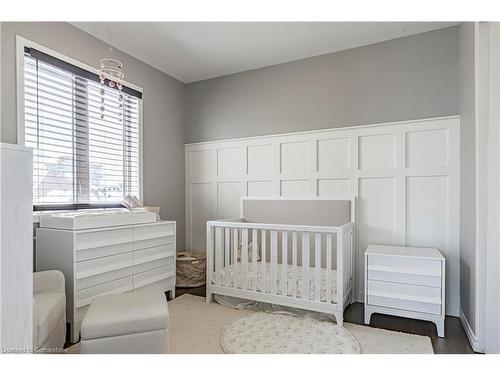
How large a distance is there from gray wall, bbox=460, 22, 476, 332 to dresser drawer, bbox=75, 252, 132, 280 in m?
2.60

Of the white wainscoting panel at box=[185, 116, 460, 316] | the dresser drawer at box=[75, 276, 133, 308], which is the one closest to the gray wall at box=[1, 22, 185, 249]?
the white wainscoting panel at box=[185, 116, 460, 316]

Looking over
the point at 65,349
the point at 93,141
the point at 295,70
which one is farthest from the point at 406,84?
the point at 65,349

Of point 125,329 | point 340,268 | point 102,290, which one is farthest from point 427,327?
point 102,290

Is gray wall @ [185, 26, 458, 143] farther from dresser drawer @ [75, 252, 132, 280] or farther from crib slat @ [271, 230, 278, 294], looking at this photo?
dresser drawer @ [75, 252, 132, 280]

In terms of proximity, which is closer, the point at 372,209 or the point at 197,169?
the point at 372,209

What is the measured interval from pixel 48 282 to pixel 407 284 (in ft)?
8.32

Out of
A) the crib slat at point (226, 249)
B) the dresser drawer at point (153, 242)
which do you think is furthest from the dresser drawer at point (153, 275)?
the crib slat at point (226, 249)

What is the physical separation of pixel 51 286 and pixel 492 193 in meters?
2.87

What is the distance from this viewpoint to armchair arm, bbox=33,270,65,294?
6.17ft

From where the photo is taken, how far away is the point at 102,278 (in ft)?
7.34
